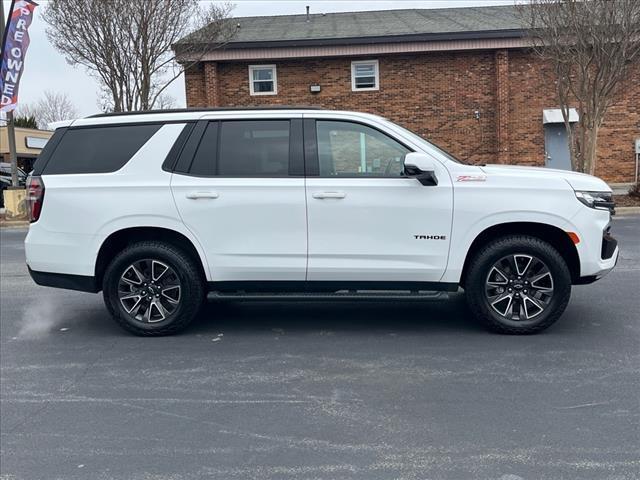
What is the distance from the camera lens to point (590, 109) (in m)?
15.8

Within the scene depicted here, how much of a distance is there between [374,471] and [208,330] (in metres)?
2.96

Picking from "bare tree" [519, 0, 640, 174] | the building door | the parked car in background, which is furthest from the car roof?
the parked car in background

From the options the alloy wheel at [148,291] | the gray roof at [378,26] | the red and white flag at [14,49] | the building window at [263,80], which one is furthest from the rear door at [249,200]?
the building window at [263,80]

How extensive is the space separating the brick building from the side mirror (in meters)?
16.8

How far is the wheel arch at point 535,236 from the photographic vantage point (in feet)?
17.3

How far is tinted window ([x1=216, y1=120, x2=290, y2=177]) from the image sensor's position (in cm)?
541

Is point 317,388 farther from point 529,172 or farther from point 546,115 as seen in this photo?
point 546,115

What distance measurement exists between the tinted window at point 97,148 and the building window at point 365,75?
678 inches

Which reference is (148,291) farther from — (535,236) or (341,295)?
(535,236)

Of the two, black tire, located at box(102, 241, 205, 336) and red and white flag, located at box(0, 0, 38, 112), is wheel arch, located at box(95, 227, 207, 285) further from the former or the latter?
red and white flag, located at box(0, 0, 38, 112)

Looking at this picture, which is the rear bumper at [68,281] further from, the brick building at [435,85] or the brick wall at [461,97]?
the brick wall at [461,97]

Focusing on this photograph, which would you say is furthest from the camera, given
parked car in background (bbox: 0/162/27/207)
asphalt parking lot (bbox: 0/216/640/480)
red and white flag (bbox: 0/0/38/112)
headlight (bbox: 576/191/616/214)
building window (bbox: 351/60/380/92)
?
parked car in background (bbox: 0/162/27/207)

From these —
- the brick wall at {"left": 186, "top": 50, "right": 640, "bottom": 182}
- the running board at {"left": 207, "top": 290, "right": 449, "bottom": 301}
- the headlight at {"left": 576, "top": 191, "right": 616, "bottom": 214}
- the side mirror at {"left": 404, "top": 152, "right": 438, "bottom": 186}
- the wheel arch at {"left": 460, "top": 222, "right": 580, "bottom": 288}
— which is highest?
the brick wall at {"left": 186, "top": 50, "right": 640, "bottom": 182}

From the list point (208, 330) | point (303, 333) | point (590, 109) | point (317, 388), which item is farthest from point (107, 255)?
point (590, 109)
